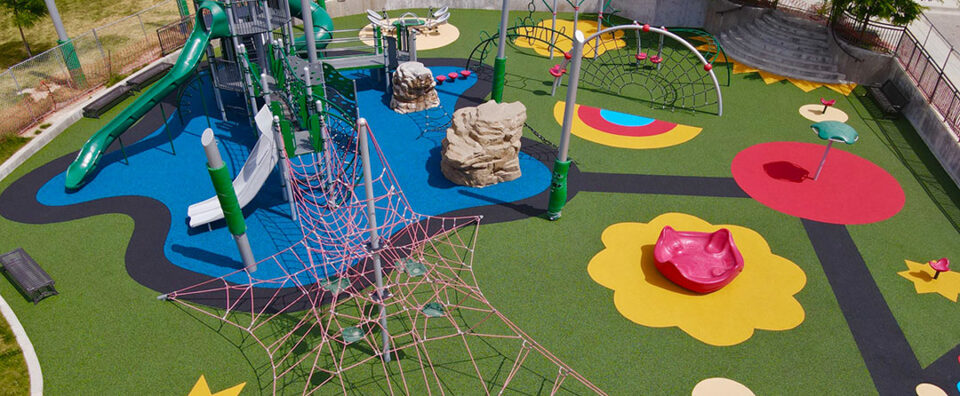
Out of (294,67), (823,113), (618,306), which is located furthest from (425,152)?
(823,113)

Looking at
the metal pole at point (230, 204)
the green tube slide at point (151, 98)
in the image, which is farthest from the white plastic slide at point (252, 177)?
the green tube slide at point (151, 98)

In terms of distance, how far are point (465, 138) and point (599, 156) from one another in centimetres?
485

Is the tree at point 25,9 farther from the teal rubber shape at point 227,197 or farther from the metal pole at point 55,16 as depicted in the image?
the teal rubber shape at point 227,197

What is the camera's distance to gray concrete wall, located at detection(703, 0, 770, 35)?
1093 inches

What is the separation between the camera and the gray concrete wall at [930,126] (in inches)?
747

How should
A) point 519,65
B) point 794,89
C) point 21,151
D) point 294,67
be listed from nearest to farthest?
point 294,67, point 21,151, point 794,89, point 519,65

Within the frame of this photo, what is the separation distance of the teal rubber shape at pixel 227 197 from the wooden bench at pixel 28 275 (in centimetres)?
444

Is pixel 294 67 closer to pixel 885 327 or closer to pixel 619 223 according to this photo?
pixel 619 223

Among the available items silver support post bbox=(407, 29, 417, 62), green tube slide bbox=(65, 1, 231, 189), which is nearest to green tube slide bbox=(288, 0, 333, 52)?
silver support post bbox=(407, 29, 417, 62)

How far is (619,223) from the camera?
54.5 feet

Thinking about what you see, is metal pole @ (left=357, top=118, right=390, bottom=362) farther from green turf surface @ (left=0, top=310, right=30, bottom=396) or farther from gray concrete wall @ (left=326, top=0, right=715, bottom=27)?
gray concrete wall @ (left=326, top=0, right=715, bottom=27)

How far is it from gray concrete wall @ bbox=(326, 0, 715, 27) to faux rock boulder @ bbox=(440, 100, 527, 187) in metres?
15.6

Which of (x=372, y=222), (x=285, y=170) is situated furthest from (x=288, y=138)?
(x=372, y=222)

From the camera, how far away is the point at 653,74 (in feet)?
83.5
